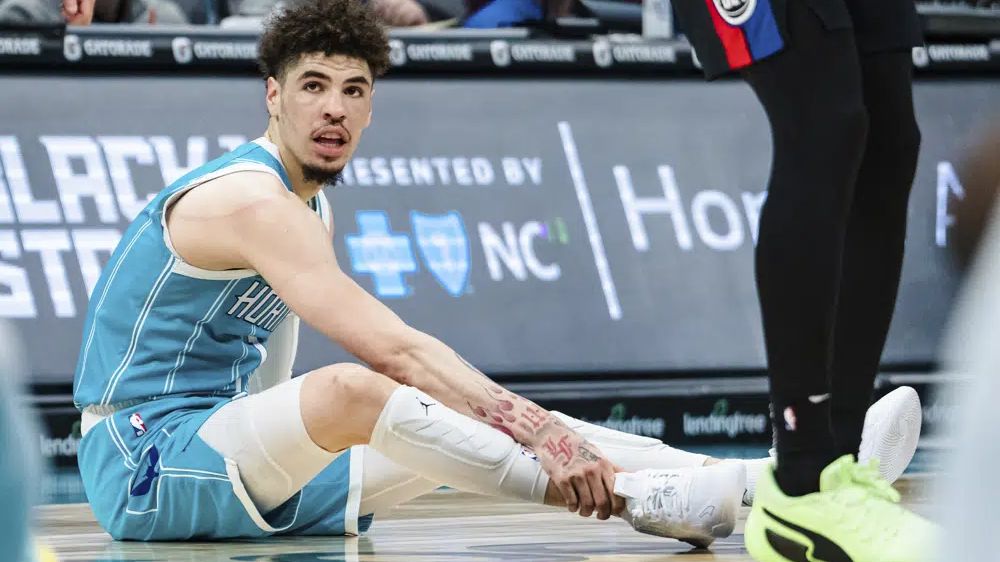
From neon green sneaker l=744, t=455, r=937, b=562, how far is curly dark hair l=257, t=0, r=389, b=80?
1374mm

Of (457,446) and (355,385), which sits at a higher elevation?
(355,385)

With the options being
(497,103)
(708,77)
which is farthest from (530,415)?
(497,103)

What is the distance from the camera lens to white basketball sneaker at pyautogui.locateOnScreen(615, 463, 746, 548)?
2.66m

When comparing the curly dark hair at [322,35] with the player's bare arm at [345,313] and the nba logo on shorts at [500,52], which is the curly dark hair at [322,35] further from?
the nba logo on shorts at [500,52]

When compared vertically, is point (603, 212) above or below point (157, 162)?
below

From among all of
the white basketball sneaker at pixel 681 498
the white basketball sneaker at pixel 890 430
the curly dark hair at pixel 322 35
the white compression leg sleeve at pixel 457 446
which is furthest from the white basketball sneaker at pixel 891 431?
the curly dark hair at pixel 322 35

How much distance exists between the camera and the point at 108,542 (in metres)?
3.06

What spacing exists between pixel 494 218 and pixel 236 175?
2.45 meters

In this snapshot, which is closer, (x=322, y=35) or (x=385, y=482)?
(x=385, y=482)

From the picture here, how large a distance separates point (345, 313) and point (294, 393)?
0.17 metres

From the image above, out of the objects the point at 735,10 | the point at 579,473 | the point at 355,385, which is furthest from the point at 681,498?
the point at 735,10

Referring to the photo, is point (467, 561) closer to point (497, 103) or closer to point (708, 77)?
point (708, 77)

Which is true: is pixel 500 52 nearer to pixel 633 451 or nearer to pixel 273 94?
pixel 273 94

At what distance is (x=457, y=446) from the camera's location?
105 inches
